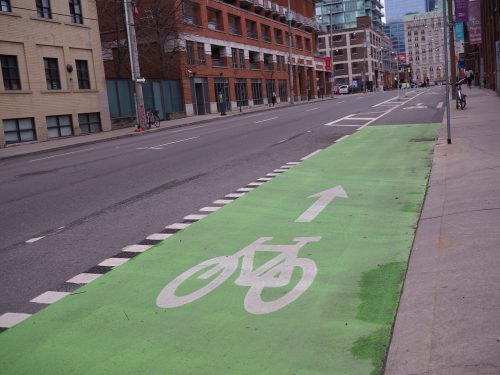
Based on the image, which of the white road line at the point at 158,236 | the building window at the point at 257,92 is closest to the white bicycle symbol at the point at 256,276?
the white road line at the point at 158,236

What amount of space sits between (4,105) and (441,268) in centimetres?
2701

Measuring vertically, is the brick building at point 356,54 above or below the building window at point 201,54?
above

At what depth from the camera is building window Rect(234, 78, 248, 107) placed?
2291 inches

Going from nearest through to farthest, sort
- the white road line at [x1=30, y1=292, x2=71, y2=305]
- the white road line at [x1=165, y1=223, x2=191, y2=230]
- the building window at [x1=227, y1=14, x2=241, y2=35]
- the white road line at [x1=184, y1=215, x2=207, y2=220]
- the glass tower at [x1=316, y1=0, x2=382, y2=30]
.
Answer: the white road line at [x1=30, y1=292, x2=71, y2=305] < the white road line at [x1=165, y1=223, x2=191, y2=230] < the white road line at [x1=184, y1=215, x2=207, y2=220] < the building window at [x1=227, y1=14, x2=241, y2=35] < the glass tower at [x1=316, y1=0, x2=382, y2=30]

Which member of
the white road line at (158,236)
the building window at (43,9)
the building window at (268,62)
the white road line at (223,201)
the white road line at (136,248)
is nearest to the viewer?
the white road line at (136,248)

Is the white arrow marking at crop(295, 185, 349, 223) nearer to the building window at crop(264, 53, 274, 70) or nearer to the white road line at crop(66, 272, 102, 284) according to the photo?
the white road line at crop(66, 272, 102, 284)

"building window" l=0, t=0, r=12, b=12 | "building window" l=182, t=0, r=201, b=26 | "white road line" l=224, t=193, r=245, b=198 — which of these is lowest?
"white road line" l=224, t=193, r=245, b=198

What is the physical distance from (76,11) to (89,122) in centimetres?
670

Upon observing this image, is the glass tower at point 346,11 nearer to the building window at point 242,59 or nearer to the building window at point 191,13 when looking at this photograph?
the building window at point 242,59

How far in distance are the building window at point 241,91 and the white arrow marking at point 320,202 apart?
162ft

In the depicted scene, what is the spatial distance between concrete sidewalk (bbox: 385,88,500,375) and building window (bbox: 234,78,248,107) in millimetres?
50876

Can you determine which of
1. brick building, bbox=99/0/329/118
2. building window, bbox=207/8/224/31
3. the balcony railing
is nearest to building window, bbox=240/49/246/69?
brick building, bbox=99/0/329/118

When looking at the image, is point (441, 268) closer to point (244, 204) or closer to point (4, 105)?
point (244, 204)

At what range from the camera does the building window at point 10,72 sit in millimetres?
27809
